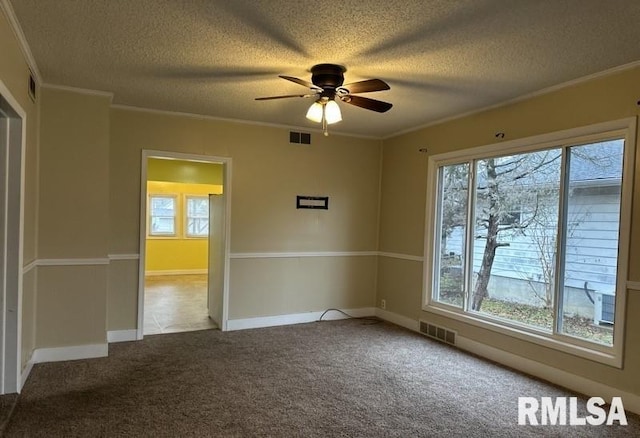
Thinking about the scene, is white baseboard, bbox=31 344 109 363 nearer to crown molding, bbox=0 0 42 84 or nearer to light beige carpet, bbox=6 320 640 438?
A: light beige carpet, bbox=6 320 640 438

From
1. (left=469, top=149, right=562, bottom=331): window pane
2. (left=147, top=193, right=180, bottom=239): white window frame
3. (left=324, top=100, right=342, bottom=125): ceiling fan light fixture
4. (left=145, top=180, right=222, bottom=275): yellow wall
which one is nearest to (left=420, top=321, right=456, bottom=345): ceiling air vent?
(left=469, top=149, right=562, bottom=331): window pane

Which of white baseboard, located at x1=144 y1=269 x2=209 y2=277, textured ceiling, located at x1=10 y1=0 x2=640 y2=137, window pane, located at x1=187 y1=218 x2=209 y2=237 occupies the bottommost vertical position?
white baseboard, located at x1=144 y1=269 x2=209 y2=277

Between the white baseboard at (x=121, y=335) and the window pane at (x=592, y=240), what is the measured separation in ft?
14.2

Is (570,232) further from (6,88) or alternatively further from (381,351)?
(6,88)

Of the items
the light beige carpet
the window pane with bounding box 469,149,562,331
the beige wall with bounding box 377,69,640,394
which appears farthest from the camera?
the window pane with bounding box 469,149,562,331

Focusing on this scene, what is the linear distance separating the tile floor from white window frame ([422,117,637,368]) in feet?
9.97

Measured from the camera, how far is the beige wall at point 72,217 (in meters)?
3.84

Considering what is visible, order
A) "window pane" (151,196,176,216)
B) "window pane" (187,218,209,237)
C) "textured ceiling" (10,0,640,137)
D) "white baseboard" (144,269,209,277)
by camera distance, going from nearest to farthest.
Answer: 1. "textured ceiling" (10,0,640,137)
2. "white baseboard" (144,269,209,277)
3. "window pane" (151,196,176,216)
4. "window pane" (187,218,209,237)

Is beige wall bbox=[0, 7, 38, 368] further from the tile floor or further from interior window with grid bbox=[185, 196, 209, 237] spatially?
interior window with grid bbox=[185, 196, 209, 237]

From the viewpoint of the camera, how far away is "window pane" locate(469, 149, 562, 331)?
378 centimetres

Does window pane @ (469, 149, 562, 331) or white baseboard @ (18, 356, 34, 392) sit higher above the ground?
window pane @ (469, 149, 562, 331)

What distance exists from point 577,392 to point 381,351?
1.76 meters

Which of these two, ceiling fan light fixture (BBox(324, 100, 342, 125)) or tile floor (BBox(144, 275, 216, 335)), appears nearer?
ceiling fan light fixture (BBox(324, 100, 342, 125))

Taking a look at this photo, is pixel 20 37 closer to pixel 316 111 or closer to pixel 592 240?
pixel 316 111
